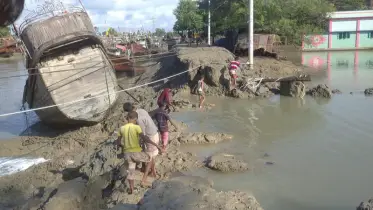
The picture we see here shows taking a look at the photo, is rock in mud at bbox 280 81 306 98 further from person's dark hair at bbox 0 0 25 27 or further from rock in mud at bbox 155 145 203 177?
person's dark hair at bbox 0 0 25 27

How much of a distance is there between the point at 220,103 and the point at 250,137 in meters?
4.47

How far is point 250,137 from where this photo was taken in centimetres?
955

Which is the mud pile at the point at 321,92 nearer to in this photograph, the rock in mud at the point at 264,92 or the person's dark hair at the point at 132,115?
the rock in mud at the point at 264,92

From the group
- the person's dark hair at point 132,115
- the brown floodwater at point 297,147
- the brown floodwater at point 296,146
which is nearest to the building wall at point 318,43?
the brown floodwater at point 296,146

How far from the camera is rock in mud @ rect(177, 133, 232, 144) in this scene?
9.01 m

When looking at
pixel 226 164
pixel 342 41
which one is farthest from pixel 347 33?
pixel 226 164

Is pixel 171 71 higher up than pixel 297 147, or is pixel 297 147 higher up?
pixel 171 71

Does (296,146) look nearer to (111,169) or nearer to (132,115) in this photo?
(111,169)

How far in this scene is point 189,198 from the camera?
4.91 m

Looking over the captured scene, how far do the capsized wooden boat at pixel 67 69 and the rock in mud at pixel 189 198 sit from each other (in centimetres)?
730

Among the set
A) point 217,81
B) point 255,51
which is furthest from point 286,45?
point 217,81

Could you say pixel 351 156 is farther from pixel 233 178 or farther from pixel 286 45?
pixel 286 45

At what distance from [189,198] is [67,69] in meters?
9.03

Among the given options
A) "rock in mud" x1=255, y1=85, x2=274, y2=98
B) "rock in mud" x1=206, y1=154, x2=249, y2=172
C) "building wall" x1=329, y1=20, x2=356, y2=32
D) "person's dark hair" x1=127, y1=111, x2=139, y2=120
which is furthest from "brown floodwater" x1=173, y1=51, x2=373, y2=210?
"building wall" x1=329, y1=20, x2=356, y2=32
